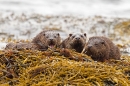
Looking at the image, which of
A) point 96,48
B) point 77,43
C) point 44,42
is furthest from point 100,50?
point 44,42

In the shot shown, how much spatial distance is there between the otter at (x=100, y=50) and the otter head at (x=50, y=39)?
96 centimetres

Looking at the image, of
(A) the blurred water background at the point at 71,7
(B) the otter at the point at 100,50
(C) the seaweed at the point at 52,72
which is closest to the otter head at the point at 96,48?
(B) the otter at the point at 100,50

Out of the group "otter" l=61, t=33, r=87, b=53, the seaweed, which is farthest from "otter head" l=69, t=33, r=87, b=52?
the seaweed

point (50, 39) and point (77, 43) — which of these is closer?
point (77, 43)

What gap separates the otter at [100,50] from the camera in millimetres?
8125

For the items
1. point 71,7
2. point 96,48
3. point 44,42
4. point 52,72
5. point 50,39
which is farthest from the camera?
point 71,7

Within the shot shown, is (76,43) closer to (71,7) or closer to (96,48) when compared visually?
(96,48)

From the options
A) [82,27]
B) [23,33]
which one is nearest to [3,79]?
[23,33]

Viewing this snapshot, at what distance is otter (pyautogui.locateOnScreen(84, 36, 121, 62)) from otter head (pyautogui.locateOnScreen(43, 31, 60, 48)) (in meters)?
0.96

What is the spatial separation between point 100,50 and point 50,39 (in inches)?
56.1

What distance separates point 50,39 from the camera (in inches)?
364

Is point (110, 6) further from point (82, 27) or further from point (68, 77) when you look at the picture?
point (68, 77)

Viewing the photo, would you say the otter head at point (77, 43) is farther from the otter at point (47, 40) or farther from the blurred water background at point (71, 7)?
the blurred water background at point (71, 7)

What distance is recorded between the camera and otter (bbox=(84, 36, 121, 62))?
812 cm
